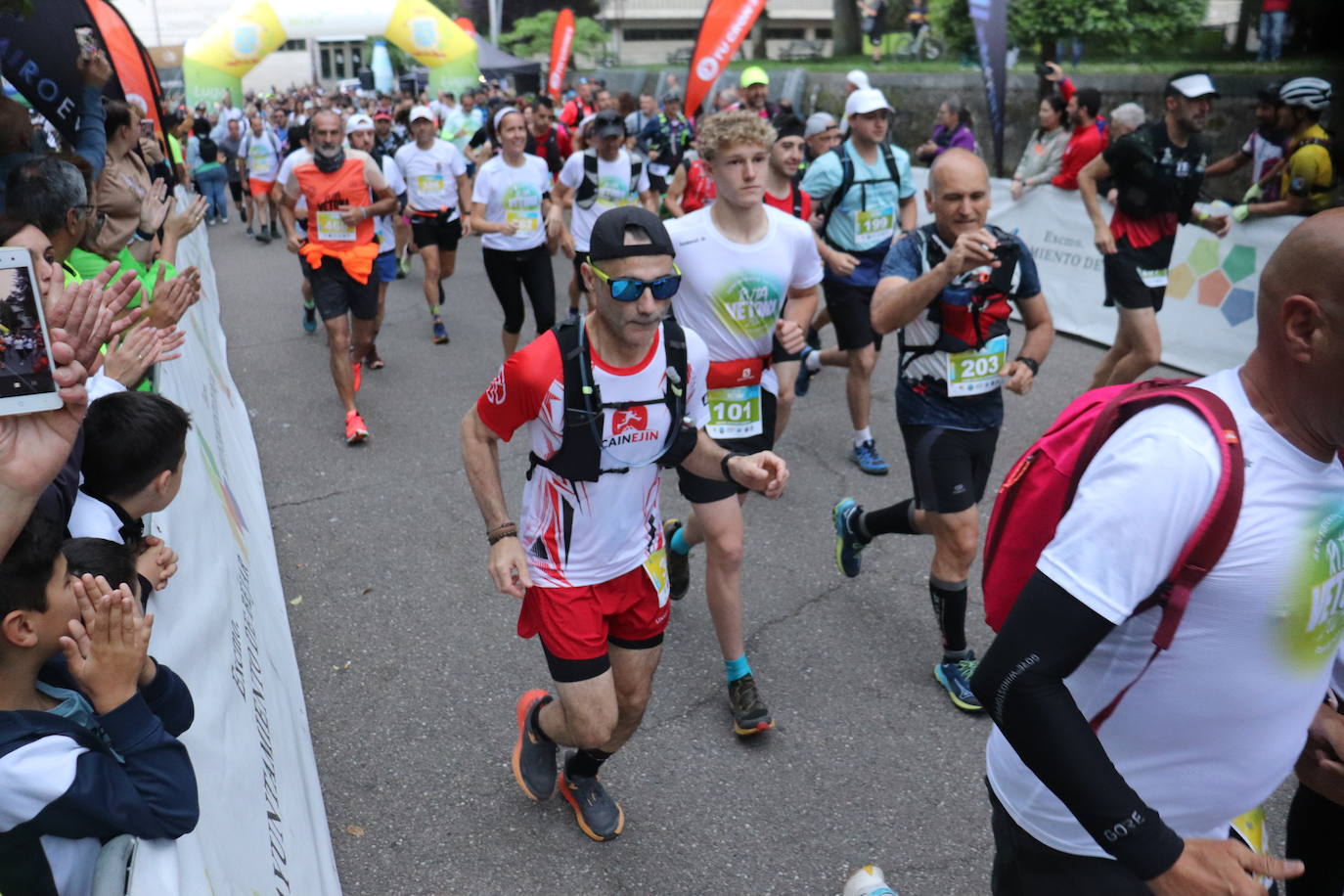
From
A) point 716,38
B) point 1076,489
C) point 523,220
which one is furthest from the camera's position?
point 716,38

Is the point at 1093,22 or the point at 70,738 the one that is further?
the point at 1093,22

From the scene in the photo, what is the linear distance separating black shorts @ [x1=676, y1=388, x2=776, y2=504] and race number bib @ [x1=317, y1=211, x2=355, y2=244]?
12.9 ft

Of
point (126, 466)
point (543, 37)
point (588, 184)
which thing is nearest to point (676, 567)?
point (126, 466)

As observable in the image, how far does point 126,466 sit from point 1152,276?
5.89m

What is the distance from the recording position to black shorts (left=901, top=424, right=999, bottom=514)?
3949 millimetres

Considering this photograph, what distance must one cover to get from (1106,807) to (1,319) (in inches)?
72.4

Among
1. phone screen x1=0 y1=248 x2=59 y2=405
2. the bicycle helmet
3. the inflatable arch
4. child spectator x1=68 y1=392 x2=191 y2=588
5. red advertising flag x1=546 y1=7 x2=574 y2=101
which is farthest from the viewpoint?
the inflatable arch

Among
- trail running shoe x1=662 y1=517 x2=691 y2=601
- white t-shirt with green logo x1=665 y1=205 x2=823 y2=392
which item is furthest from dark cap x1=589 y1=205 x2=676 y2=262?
trail running shoe x1=662 y1=517 x2=691 y2=601

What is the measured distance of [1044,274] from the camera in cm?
971

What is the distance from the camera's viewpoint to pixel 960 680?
4.03 metres

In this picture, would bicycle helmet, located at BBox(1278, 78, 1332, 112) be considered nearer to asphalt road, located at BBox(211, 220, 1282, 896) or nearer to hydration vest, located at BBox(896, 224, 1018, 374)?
asphalt road, located at BBox(211, 220, 1282, 896)

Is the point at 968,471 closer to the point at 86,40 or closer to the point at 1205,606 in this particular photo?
the point at 1205,606

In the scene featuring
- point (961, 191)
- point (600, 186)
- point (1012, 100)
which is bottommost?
point (600, 186)

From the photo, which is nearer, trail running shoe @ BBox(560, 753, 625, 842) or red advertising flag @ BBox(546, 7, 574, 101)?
trail running shoe @ BBox(560, 753, 625, 842)
